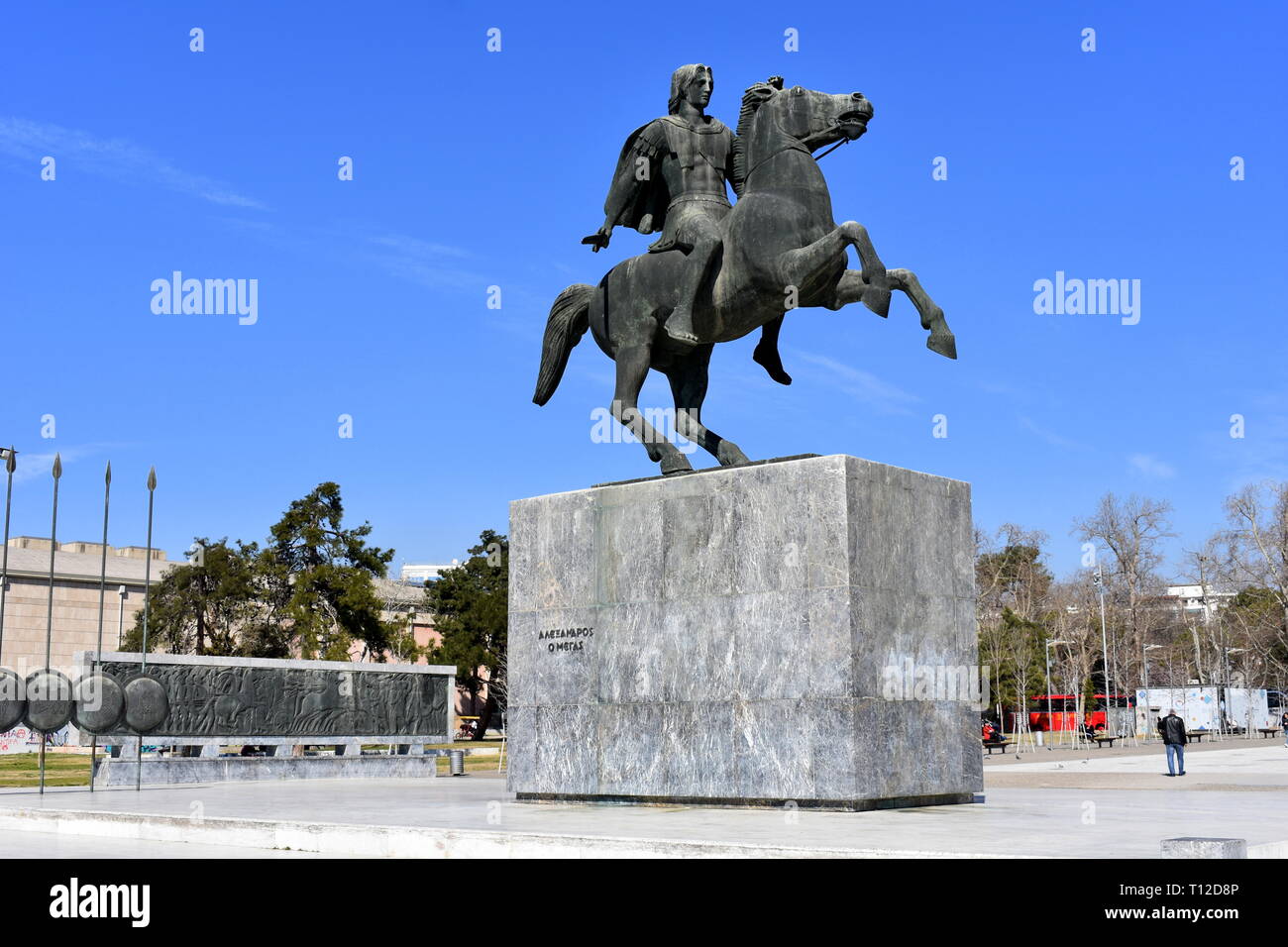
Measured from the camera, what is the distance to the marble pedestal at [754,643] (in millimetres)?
11719

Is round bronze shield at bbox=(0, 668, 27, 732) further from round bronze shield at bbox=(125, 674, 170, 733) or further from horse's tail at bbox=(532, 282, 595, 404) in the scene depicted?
horse's tail at bbox=(532, 282, 595, 404)

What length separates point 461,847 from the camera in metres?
9.34

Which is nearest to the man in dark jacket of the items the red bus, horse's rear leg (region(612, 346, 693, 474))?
horse's rear leg (region(612, 346, 693, 474))

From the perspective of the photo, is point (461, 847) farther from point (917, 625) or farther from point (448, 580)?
point (448, 580)

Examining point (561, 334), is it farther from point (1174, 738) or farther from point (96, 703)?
point (1174, 738)

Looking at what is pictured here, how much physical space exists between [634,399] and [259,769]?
12.9 metres

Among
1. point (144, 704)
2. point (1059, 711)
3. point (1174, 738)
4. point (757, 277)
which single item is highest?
point (757, 277)

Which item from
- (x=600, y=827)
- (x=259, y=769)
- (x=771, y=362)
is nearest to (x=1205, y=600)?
(x=259, y=769)

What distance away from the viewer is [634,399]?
14.3m

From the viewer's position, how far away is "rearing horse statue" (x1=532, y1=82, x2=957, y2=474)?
1245 centimetres

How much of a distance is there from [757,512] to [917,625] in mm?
1875

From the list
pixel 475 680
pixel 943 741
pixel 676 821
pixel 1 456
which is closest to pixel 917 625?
pixel 943 741
